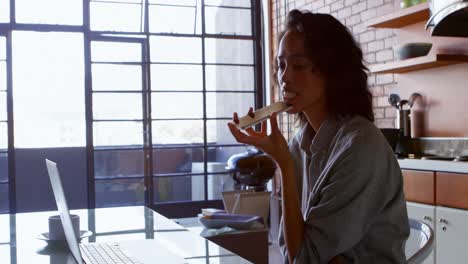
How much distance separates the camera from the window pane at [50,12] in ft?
17.0

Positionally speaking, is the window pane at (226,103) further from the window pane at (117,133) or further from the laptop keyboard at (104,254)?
the laptop keyboard at (104,254)

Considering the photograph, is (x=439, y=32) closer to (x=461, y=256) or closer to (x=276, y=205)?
(x=461, y=256)

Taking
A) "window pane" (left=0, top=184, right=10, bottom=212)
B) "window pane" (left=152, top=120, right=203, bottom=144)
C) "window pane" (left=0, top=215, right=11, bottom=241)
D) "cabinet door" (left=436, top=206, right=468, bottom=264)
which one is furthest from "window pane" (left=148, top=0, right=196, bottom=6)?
"window pane" (left=0, top=215, right=11, bottom=241)

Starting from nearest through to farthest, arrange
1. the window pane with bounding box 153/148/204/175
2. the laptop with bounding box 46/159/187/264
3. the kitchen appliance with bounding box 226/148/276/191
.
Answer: the laptop with bounding box 46/159/187/264 < the kitchen appliance with bounding box 226/148/276/191 < the window pane with bounding box 153/148/204/175

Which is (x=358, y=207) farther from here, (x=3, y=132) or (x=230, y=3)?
(x=230, y=3)

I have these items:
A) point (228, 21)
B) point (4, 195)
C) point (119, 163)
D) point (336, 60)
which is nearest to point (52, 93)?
point (119, 163)

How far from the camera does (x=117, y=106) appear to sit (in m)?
5.47

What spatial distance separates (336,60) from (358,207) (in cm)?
39

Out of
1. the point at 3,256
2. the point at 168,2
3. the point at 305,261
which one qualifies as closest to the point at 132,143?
the point at 168,2

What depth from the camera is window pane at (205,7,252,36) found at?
19.3ft

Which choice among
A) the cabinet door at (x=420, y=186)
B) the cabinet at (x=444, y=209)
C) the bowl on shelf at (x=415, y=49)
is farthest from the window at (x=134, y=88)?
the cabinet at (x=444, y=209)

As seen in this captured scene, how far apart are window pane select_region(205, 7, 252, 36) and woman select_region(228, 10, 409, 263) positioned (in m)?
4.62

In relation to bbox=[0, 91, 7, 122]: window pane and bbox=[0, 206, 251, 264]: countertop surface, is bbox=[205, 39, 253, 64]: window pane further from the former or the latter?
bbox=[0, 206, 251, 264]: countertop surface

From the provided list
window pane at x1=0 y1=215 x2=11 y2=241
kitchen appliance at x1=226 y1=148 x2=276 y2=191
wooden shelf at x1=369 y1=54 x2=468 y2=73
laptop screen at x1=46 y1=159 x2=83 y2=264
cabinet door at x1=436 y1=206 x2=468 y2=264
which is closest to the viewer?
laptop screen at x1=46 y1=159 x2=83 y2=264
